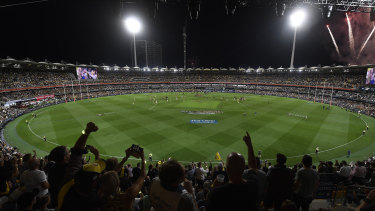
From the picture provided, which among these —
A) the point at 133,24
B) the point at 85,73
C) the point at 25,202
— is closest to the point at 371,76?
the point at 25,202

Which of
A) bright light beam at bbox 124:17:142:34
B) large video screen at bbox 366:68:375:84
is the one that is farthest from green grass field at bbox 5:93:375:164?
bright light beam at bbox 124:17:142:34

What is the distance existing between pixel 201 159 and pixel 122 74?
88600 mm

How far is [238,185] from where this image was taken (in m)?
Result: 2.71

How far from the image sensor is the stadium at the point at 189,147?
3.05 meters

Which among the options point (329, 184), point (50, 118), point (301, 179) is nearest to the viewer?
point (301, 179)

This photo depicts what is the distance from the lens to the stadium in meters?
3.05

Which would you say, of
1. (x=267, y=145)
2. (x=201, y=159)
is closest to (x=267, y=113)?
(x=267, y=145)

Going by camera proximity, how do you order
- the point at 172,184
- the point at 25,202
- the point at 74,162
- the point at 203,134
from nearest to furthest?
the point at 172,184 < the point at 25,202 < the point at 74,162 < the point at 203,134

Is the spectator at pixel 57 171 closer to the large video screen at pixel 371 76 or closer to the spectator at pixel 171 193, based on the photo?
the spectator at pixel 171 193

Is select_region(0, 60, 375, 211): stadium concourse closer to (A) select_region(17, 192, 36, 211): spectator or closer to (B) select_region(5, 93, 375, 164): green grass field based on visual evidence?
(A) select_region(17, 192, 36, 211): spectator

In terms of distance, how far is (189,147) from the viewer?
2202cm

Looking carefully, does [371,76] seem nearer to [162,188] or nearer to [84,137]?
[162,188]

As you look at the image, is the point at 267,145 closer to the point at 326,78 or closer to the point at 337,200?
the point at 337,200

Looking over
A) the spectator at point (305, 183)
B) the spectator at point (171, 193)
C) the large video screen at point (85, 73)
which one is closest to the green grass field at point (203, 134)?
the spectator at point (305, 183)
